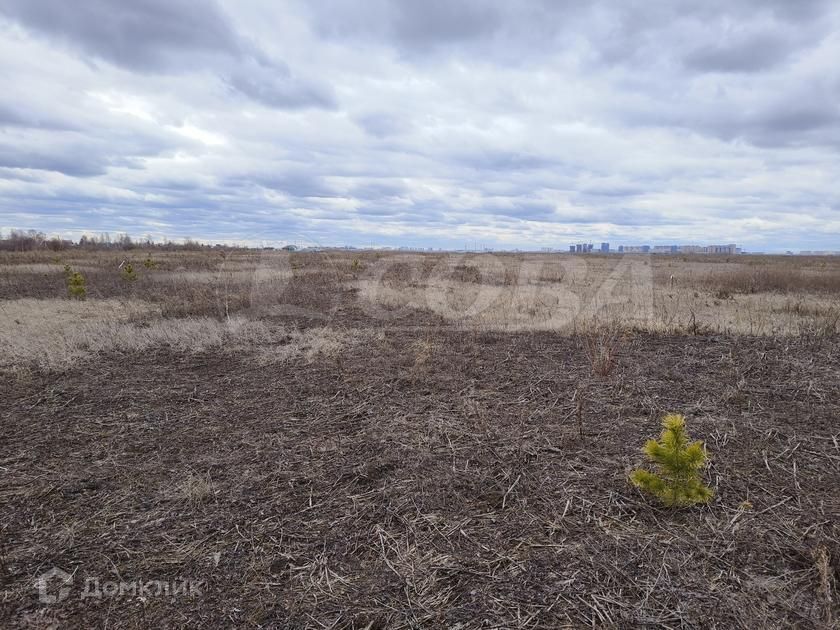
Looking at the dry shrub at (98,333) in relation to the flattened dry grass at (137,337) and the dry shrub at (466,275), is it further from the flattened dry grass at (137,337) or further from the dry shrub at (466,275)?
the dry shrub at (466,275)

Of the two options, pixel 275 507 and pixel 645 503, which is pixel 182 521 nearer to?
pixel 275 507

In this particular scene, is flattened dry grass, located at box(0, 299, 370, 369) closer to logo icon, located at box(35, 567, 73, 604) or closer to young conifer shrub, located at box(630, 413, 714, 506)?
logo icon, located at box(35, 567, 73, 604)

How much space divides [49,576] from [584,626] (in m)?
2.65

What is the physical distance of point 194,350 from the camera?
7.29 meters

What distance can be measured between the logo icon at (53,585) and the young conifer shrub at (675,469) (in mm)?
3154

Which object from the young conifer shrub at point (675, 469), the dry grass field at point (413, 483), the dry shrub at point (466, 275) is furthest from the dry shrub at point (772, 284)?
the young conifer shrub at point (675, 469)

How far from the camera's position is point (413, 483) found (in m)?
3.24

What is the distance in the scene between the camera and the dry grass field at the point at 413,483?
7.11 feet

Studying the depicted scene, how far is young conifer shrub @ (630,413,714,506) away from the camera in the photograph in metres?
2.67

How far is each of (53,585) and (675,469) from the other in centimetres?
343

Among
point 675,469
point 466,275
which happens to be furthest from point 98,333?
point 466,275

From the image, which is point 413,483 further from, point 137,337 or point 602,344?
point 137,337

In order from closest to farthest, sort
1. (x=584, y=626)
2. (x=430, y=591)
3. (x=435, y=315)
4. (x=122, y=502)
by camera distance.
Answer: (x=584, y=626) < (x=430, y=591) < (x=122, y=502) < (x=435, y=315)

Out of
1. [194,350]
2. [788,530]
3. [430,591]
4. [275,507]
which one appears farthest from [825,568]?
[194,350]
